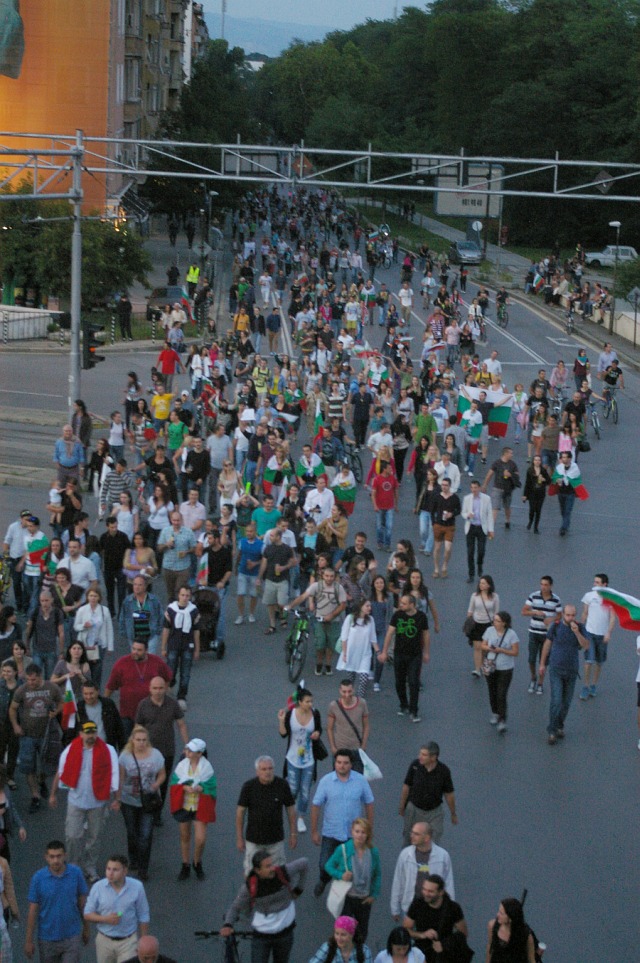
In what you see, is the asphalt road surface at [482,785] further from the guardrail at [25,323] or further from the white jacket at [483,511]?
the guardrail at [25,323]

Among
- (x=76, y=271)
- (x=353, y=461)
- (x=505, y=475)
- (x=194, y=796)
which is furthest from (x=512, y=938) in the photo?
(x=76, y=271)

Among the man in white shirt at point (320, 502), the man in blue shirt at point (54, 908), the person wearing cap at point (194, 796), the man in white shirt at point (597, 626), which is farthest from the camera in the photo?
the man in white shirt at point (320, 502)

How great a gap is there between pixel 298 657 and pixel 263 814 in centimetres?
543

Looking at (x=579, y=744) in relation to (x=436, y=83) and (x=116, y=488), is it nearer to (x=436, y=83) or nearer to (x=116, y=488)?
(x=116, y=488)

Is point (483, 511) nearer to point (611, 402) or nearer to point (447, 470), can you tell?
point (447, 470)

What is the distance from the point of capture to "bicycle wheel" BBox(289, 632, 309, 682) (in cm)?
1546

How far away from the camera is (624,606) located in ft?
47.6

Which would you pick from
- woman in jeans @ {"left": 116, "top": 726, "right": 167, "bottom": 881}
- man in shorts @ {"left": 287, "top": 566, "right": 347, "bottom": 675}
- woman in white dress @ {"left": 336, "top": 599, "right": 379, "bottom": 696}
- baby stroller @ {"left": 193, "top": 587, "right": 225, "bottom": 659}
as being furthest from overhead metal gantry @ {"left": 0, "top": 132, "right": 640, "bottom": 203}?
woman in jeans @ {"left": 116, "top": 726, "right": 167, "bottom": 881}

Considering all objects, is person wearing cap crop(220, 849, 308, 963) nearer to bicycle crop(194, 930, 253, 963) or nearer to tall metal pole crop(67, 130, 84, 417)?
bicycle crop(194, 930, 253, 963)

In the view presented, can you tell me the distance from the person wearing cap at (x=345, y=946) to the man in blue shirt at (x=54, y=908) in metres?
1.52

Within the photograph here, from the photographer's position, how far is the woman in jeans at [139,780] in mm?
10820

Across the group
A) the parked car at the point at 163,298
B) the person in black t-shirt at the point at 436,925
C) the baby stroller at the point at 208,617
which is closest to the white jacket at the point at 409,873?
the person in black t-shirt at the point at 436,925

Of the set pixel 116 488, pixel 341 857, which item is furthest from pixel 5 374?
pixel 341 857

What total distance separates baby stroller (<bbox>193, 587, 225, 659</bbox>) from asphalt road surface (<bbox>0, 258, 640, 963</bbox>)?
15cm
